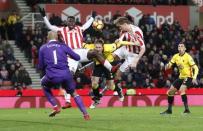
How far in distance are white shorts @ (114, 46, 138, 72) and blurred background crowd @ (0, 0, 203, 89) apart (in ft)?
21.7

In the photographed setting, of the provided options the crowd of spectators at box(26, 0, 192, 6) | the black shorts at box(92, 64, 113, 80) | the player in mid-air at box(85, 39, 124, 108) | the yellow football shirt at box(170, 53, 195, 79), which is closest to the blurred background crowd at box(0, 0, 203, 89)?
the crowd of spectators at box(26, 0, 192, 6)

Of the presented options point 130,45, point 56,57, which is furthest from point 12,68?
point 56,57

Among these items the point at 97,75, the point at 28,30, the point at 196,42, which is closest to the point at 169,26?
the point at 196,42

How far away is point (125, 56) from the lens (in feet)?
70.6

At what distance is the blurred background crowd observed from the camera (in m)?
28.8

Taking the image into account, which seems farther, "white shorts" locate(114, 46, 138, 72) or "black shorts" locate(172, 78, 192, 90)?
"white shorts" locate(114, 46, 138, 72)

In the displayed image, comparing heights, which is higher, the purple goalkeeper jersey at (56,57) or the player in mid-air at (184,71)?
the purple goalkeeper jersey at (56,57)

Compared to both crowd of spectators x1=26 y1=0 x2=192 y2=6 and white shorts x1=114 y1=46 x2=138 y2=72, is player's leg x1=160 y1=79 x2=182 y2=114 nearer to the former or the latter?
white shorts x1=114 y1=46 x2=138 y2=72

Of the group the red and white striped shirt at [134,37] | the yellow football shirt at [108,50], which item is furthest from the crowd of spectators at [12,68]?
the red and white striped shirt at [134,37]

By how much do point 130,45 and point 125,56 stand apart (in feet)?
3.27

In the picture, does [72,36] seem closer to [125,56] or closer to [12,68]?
[125,56]

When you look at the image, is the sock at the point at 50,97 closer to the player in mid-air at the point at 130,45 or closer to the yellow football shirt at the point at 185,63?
the player in mid-air at the point at 130,45

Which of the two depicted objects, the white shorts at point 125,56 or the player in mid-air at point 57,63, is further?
the white shorts at point 125,56

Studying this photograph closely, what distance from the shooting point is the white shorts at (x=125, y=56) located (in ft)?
69.3
